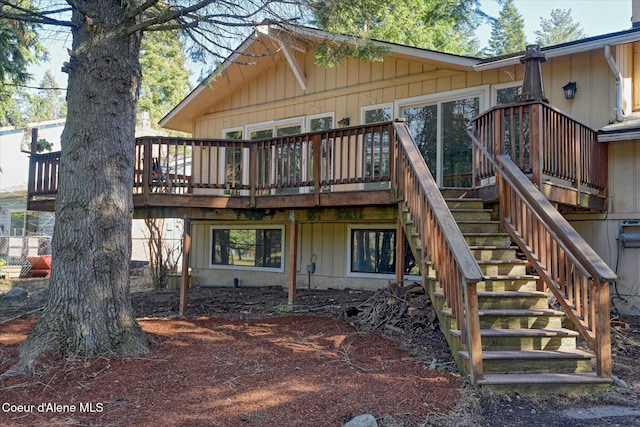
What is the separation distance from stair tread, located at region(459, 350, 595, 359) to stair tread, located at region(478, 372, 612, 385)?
146 mm

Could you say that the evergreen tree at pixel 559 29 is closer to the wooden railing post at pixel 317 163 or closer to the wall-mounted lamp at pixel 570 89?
the wall-mounted lamp at pixel 570 89

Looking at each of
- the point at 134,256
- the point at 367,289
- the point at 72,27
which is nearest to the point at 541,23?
the point at 134,256

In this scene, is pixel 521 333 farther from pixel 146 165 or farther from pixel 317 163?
pixel 146 165

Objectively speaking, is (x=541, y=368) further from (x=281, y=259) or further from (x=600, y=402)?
(x=281, y=259)

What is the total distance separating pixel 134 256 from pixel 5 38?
10.9m

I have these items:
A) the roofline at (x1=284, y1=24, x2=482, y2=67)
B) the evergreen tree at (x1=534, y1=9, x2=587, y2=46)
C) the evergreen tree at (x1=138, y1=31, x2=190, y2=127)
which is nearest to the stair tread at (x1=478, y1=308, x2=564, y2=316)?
the roofline at (x1=284, y1=24, x2=482, y2=67)

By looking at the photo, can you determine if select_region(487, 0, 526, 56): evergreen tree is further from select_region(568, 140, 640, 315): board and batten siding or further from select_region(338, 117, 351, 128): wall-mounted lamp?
select_region(568, 140, 640, 315): board and batten siding

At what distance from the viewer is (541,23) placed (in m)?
47.2

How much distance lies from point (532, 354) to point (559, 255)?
3.30ft

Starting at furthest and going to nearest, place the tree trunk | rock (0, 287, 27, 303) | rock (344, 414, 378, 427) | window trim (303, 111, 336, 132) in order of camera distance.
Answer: window trim (303, 111, 336, 132), rock (0, 287, 27, 303), the tree trunk, rock (344, 414, 378, 427)

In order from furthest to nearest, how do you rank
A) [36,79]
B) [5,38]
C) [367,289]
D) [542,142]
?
[36,79], [5,38], [367,289], [542,142]

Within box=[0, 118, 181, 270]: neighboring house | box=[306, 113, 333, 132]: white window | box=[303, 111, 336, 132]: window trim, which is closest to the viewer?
box=[303, 111, 336, 132]: window trim

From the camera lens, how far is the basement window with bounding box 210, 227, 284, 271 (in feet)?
37.1

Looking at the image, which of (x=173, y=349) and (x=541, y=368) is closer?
(x=541, y=368)
